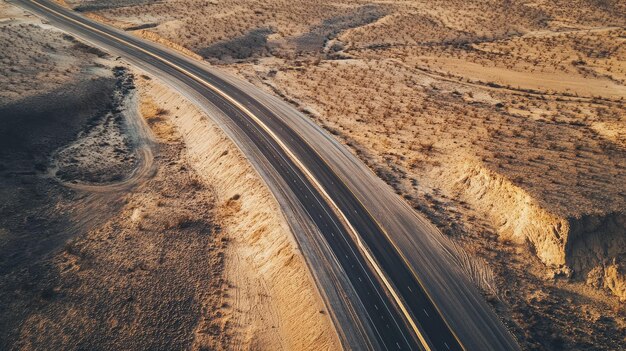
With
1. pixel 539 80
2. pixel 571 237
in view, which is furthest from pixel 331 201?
pixel 539 80

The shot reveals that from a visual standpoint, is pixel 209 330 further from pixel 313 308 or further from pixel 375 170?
pixel 375 170

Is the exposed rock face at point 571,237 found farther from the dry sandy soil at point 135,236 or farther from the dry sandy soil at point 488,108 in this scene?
the dry sandy soil at point 135,236

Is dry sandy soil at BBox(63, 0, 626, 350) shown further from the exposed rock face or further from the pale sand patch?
the pale sand patch

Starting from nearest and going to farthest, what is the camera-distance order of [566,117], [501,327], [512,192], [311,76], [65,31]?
[501,327]
[512,192]
[566,117]
[311,76]
[65,31]

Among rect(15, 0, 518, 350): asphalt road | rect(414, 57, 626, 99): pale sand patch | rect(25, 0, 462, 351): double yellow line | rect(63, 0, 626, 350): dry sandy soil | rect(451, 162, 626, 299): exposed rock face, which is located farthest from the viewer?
rect(414, 57, 626, 99): pale sand patch

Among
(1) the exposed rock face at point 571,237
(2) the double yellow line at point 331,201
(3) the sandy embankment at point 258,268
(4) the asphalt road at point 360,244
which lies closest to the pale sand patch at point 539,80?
(1) the exposed rock face at point 571,237

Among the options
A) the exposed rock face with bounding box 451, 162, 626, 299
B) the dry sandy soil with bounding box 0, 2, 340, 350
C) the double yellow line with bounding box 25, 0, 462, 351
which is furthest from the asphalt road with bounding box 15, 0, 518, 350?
the exposed rock face with bounding box 451, 162, 626, 299

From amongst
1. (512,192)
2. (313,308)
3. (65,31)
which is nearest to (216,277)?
(313,308)

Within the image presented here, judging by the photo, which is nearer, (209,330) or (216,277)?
(209,330)
